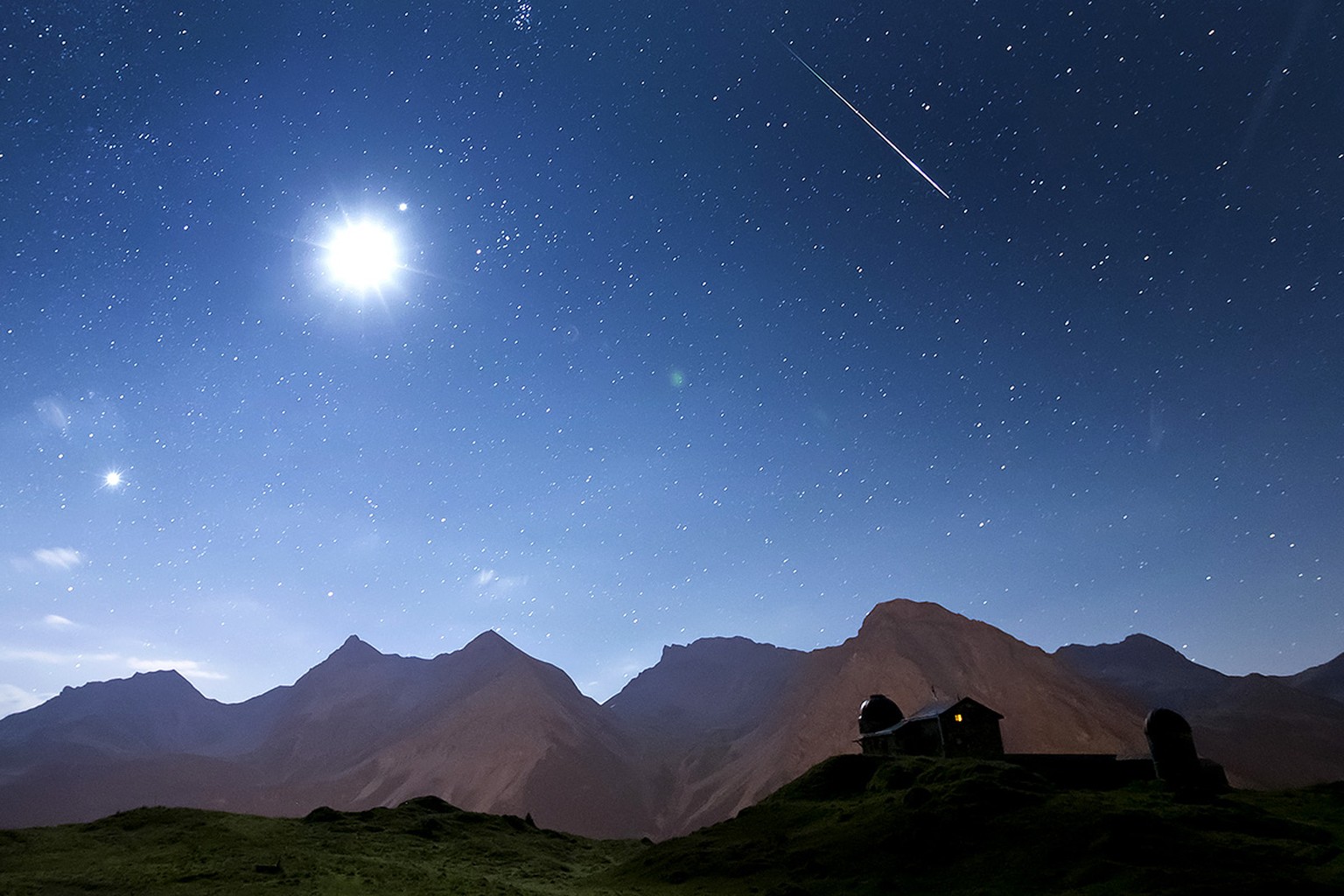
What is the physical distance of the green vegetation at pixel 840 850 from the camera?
21.2m

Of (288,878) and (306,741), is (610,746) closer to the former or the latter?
(306,741)

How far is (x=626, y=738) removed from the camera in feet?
577

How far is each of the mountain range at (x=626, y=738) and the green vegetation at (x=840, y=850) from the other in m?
89.3

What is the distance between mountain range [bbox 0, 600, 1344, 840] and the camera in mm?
129625

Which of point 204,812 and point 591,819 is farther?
point 591,819

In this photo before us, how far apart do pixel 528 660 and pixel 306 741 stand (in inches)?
2282

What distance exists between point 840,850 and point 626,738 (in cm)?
16070

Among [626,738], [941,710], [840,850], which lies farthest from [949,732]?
[626,738]

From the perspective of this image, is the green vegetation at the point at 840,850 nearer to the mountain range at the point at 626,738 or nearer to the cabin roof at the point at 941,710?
the cabin roof at the point at 941,710

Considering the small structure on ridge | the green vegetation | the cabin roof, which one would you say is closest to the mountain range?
the cabin roof

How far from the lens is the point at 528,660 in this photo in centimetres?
18462

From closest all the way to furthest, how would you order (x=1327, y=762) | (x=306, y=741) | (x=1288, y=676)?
(x=1327, y=762)
(x=306, y=741)
(x=1288, y=676)

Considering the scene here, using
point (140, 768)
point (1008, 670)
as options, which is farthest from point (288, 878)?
point (140, 768)

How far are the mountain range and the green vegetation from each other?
8928 centimetres
